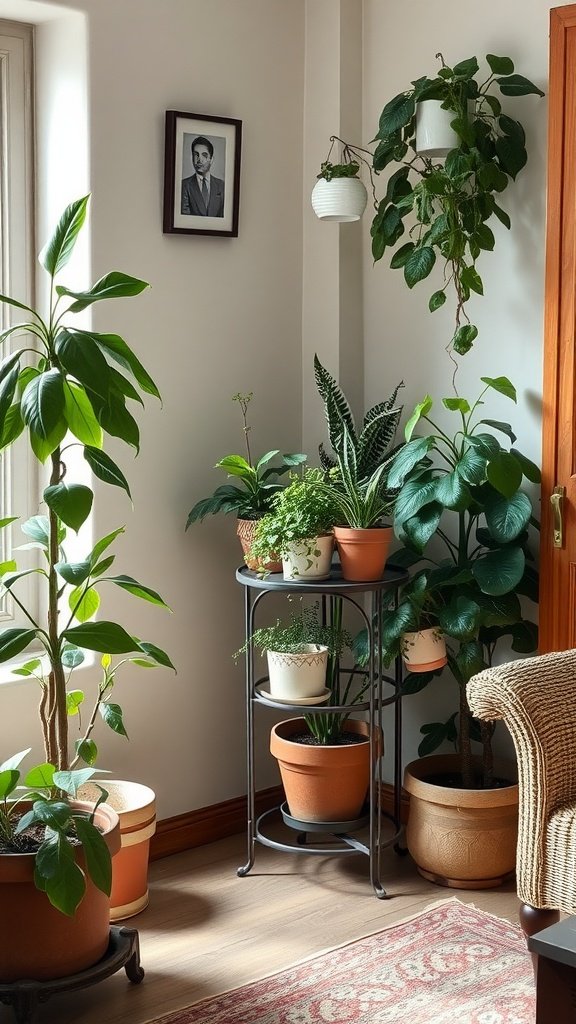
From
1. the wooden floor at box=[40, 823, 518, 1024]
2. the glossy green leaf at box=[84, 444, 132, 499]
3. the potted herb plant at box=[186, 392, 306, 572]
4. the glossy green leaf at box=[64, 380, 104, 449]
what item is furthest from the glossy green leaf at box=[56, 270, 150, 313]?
the wooden floor at box=[40, 823, 518, 1024]

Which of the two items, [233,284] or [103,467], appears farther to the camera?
[233,284]

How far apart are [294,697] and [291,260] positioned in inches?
51.9

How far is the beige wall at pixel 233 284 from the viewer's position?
10.0ft

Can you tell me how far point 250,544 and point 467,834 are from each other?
93 cm

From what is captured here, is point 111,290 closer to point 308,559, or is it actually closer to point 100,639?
point 100,639

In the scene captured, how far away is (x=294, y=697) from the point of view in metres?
3.05

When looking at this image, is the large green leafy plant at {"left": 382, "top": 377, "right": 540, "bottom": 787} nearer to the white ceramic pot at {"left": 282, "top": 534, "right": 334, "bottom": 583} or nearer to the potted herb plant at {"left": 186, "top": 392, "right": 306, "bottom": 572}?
the white ceramic pot at {"left": 282, "top": 534, "right": 334, "bottom": 583}

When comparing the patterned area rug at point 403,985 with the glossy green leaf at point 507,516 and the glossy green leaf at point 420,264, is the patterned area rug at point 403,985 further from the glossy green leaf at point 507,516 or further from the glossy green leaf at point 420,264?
the glossy green leaf at point 420,264

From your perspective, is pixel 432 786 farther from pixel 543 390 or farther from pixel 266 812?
pixel 543 390

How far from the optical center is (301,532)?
9.55 ft

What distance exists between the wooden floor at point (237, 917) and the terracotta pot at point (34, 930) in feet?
0.44

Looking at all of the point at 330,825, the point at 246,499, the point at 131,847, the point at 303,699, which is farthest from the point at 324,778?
the point at 246,499

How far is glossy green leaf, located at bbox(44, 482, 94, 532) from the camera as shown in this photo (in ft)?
7.25

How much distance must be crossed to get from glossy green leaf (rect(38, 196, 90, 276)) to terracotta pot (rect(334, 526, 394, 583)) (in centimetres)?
101
